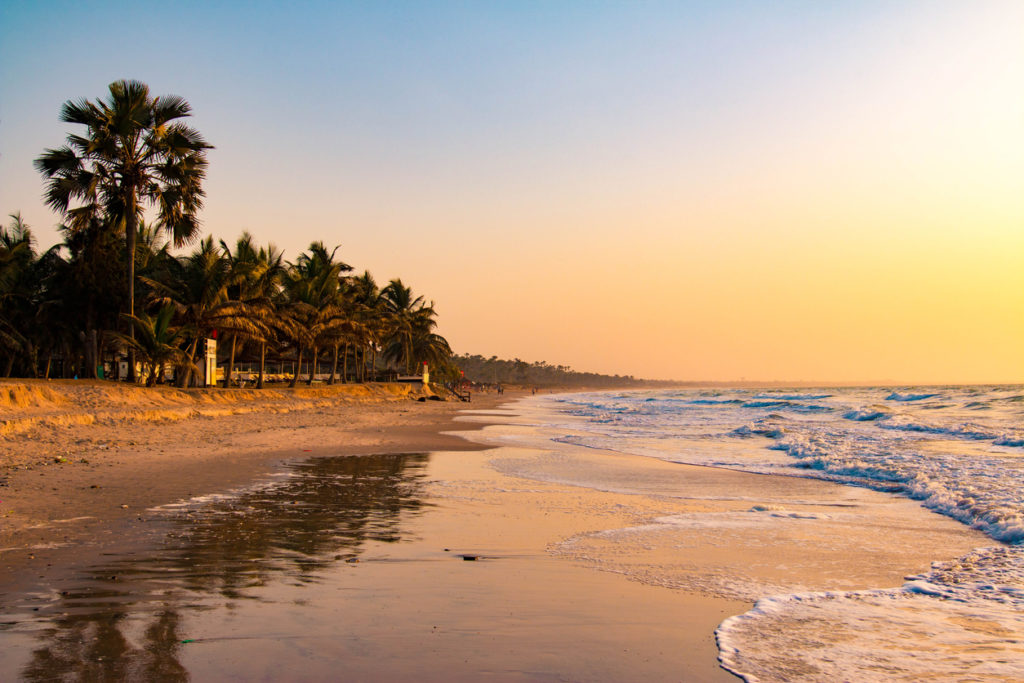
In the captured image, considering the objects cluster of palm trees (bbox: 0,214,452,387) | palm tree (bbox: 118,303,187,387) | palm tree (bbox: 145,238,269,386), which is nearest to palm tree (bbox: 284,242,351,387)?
cluster of palm trees (bbox: 0,214,452,387)

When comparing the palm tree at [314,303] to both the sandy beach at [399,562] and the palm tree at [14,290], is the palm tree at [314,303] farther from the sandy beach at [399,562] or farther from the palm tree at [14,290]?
the sandy beach at [399,562]

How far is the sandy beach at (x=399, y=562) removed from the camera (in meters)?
4.40

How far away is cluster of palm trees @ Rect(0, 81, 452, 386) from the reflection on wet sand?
21.3 m

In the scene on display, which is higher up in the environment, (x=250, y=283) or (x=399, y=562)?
(x=250, y=283)

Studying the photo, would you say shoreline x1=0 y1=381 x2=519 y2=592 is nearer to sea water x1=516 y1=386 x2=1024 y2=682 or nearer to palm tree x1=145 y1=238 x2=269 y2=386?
sea water x1=516 y1=386 x2=1024 y2=682

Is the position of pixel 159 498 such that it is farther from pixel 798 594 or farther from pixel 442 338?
pixel 442 338

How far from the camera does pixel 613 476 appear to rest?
14.4m

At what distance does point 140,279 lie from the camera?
32.7m

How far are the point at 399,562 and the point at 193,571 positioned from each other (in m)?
1.93

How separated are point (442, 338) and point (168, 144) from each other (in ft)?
157

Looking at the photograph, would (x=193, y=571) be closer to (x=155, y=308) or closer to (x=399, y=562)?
(x=399, y=562)

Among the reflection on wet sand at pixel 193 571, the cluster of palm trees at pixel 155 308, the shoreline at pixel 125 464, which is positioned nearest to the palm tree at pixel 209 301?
the cluster of palm trees at pixel 155 308

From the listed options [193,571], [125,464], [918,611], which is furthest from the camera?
[125,464]

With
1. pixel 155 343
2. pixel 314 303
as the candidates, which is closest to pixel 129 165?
pixel 155 343
